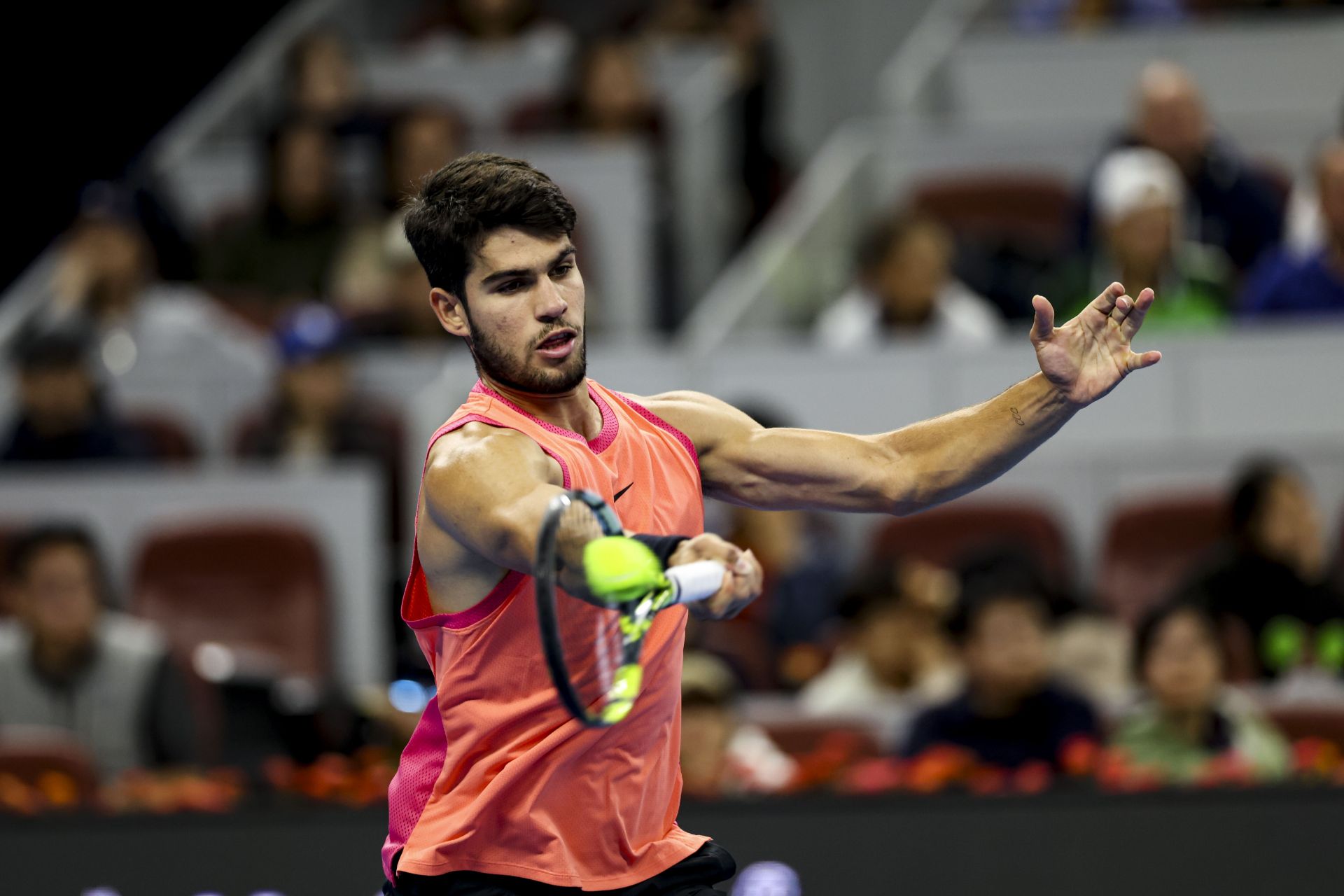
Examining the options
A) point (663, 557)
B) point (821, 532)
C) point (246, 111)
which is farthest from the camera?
point (246, 111)

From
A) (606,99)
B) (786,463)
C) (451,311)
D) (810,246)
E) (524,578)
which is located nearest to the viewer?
(524,578)

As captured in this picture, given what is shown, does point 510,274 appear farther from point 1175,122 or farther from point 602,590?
point 1175,122

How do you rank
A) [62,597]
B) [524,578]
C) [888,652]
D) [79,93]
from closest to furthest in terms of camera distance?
[524,578]
[888,652]
[62,597]
[79,93]

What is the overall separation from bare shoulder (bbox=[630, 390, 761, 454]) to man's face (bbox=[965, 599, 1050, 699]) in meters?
2.55

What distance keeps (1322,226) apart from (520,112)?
4298mm

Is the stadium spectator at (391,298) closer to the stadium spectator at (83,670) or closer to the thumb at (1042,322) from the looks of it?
the stadium spectator at (83,670)

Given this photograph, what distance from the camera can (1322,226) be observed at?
24.5 feet

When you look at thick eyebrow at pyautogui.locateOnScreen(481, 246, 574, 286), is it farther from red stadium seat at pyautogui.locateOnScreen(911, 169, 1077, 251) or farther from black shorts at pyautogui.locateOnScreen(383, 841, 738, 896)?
red stadium seat at pyautogui.locateOnScreen(911, 169, 1077, 251)

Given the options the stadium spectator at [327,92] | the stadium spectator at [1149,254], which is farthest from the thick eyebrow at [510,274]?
the stadium spectator at [327,92]

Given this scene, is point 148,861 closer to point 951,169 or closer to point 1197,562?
point 1197,562

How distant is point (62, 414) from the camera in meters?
7.67

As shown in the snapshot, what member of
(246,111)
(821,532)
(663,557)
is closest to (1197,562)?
(821,532)

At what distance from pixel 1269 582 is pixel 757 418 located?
5.97ft

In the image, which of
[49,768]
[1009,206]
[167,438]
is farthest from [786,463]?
[1009,206]
